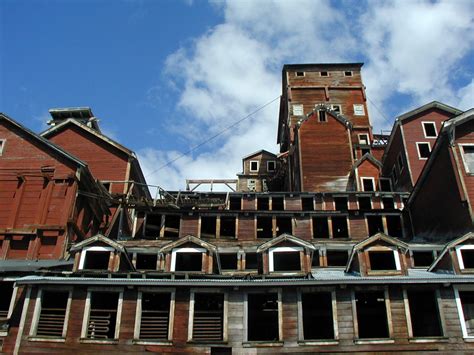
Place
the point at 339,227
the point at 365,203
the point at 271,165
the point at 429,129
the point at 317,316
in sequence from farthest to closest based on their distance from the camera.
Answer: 1. the point at 271,165
2. the point at 429,129
3. the point at 365,203
4. the point at 339,227
5. the point at 317,316

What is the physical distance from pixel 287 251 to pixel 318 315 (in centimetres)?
466

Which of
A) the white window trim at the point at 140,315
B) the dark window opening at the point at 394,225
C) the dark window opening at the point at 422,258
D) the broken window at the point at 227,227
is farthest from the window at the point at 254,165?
the white window trim at the point at 140,315

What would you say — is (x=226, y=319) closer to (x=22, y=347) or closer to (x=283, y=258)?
(x=283, y=258)

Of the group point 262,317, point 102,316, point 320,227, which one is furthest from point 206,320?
point 320,227

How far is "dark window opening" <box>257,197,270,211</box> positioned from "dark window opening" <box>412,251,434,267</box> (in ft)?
45.1

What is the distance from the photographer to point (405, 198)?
139 feet

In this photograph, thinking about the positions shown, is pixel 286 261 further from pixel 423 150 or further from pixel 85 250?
pixel 423 150

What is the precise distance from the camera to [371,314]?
24.7m

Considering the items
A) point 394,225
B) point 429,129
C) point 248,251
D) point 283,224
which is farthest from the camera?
point 429,129

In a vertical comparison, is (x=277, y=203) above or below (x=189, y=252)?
above

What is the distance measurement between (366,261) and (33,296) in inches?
733

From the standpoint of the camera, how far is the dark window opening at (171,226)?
40094mm

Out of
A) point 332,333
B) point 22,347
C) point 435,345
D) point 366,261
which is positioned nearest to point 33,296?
point 22,347

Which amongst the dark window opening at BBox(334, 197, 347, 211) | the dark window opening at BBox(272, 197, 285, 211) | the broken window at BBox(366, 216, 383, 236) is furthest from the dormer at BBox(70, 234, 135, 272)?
the broken window at BBox(366, 216, 383, 236)
